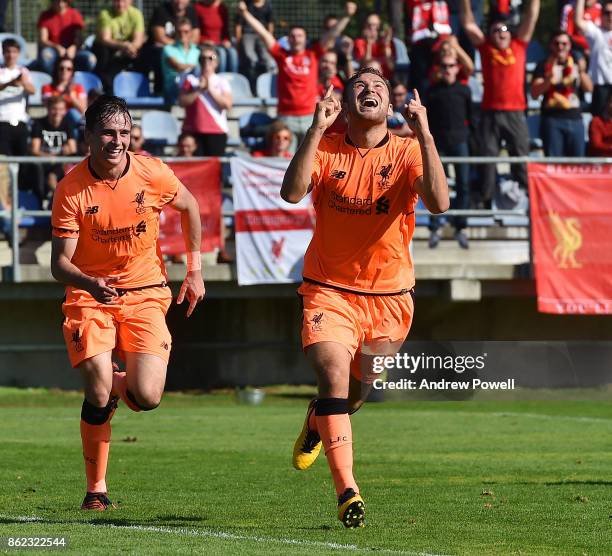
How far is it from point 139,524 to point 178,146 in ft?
38.6

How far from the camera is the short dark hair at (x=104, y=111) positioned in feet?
28.0

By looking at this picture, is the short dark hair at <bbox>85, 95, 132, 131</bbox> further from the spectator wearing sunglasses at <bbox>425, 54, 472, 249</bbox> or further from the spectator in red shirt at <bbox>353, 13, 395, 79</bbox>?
the spectator in red shirt at <bbox>353, 13, 395, 79</bbox>

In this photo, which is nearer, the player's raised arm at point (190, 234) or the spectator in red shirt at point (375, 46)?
the player's raised arm at point (190, 234)

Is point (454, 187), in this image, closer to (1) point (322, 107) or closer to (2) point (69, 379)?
(2) point (69, 379)

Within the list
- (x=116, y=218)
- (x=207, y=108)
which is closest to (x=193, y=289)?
(x=116, y=218)

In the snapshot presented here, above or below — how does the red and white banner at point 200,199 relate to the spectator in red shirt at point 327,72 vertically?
below

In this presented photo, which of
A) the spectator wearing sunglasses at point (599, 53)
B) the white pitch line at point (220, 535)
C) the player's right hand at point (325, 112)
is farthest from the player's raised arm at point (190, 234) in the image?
the spectator wearing sunglasses at point (599, 53)

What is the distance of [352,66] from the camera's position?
849 inches

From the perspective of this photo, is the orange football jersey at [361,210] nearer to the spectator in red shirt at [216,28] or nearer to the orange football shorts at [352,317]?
the orange football shorts at [352,317]

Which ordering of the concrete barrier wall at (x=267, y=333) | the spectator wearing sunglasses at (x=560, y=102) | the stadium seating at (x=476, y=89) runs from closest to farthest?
1. the spectator wearing sunglasses at (x=560, y=102)
2. the concrete barrier wall at (x=267, y=333)
3. the stadium seating at (x=476, y=89)

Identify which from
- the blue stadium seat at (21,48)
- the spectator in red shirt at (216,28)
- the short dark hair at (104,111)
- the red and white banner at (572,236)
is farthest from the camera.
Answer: the spectator in red shirt at (216,28)

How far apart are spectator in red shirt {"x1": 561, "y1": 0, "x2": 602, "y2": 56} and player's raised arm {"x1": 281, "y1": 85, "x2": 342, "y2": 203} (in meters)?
15.0

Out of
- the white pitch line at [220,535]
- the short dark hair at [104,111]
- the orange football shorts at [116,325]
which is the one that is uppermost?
the short dark hair at [104,111]

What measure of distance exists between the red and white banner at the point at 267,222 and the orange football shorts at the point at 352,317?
9438mm
